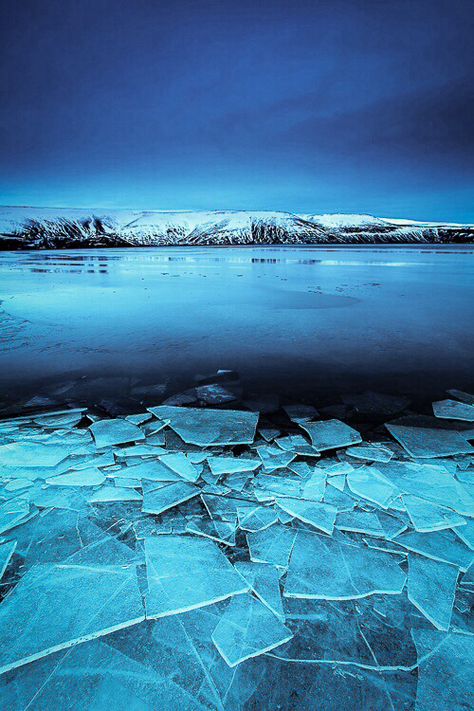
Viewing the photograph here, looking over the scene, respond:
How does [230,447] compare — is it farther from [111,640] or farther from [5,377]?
[5,377]

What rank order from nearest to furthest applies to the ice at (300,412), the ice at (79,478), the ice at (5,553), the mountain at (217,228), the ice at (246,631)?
the ice at (246,631)
the ice at (5,553)
the ice at (79,478)
the ice at (300,412)
the mountain at (217,228)

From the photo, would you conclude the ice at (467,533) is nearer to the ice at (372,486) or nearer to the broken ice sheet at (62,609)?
the ice at (372,486)

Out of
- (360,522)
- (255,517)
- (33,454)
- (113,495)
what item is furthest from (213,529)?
(33,454)

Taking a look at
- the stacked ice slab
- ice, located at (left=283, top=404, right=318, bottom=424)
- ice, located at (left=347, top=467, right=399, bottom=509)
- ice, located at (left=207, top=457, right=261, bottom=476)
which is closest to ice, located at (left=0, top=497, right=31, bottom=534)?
the stacked ice slab

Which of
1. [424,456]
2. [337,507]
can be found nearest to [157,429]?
[337,507]

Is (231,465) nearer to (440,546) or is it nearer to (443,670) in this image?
(440,546)

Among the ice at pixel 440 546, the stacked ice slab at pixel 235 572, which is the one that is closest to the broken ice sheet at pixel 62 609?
the stacked ice slab at pixel 235 572
